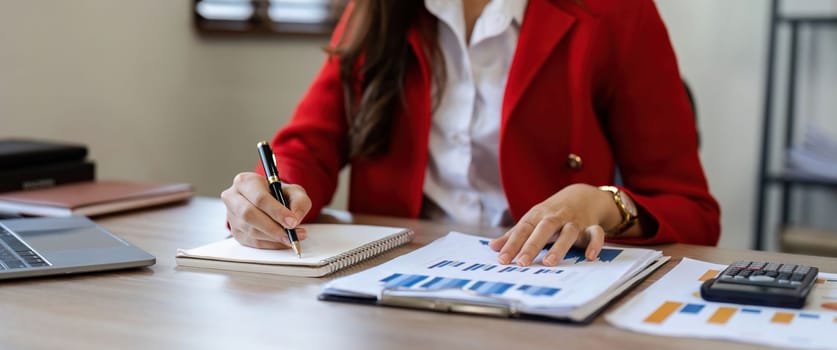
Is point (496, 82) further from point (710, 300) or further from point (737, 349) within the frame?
point (737, 349)

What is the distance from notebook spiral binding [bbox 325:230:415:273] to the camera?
1.01m

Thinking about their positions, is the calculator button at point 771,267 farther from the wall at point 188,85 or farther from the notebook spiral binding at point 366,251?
the wall at point 188,85

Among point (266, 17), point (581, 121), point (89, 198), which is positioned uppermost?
point (266, 17)

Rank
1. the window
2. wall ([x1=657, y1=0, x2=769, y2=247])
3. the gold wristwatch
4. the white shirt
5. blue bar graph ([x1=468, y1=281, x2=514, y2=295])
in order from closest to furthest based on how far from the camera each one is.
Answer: blue bar graph ([x1=468, y1=281, x2=514, y2=295])
the gold wristwatch
the white shirt
the window
wall ([x1=657, y1=0, x2=769, y2=247])

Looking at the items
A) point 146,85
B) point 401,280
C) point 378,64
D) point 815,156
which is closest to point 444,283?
point 401,280

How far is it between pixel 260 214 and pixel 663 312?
48 centimetres

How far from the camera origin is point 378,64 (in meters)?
1.55

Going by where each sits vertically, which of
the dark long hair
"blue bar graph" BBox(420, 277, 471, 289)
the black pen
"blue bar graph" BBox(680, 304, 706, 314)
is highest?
the dark long hair

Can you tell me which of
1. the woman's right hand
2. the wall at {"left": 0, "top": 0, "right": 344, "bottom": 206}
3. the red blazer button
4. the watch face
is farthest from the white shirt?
the wall at {"left": 0, "top": 0, "right": 344, "bottom": 206}

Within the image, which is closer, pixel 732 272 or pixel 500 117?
pixel 732 272

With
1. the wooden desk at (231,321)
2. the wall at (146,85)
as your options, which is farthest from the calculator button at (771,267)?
the wall at (146,85)

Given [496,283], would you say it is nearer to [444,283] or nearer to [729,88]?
[444,283]

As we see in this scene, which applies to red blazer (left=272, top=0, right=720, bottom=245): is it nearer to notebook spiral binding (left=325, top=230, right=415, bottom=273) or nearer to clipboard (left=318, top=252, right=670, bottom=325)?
notebook spiral binding (left=325, top=230, right=415, bottom=273)

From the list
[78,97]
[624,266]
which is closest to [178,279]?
[624,266]
